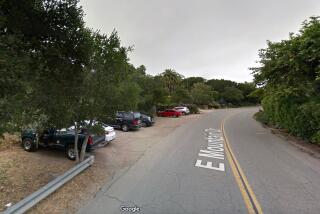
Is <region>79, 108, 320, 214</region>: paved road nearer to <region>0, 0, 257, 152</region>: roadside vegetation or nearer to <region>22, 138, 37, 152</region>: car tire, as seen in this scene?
<region>0, 0, 257, 152</region>: roadside vegetation

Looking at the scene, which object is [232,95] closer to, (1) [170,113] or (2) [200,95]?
(2) [200,95]

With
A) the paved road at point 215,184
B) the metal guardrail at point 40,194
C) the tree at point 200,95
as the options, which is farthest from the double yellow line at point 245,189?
the tree at point 200,95

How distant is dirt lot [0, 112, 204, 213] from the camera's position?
5.34 meters

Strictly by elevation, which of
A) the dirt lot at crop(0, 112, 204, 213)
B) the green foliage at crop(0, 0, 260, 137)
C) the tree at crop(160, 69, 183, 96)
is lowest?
the dirt lot at crop(0, 112, 204, 213)

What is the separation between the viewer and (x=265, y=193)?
5715 mm

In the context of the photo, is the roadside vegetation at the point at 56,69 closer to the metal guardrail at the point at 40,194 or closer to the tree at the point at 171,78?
the metal guardrail at the point at 40,194

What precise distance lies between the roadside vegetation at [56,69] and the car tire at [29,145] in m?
2.78

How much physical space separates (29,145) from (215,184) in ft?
26.1

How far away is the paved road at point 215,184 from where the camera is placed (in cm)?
502

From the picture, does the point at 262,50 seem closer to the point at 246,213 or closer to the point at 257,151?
the point at 257,151

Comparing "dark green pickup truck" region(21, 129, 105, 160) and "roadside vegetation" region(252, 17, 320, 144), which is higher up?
"roadside vegetation" region(252, 17, 320, 144)

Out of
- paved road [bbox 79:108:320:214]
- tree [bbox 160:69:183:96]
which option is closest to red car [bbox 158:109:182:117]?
tree [bbox 160:69:183:96]

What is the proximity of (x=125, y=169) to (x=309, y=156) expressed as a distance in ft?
25.3

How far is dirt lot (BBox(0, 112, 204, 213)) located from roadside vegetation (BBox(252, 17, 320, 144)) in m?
8.89
